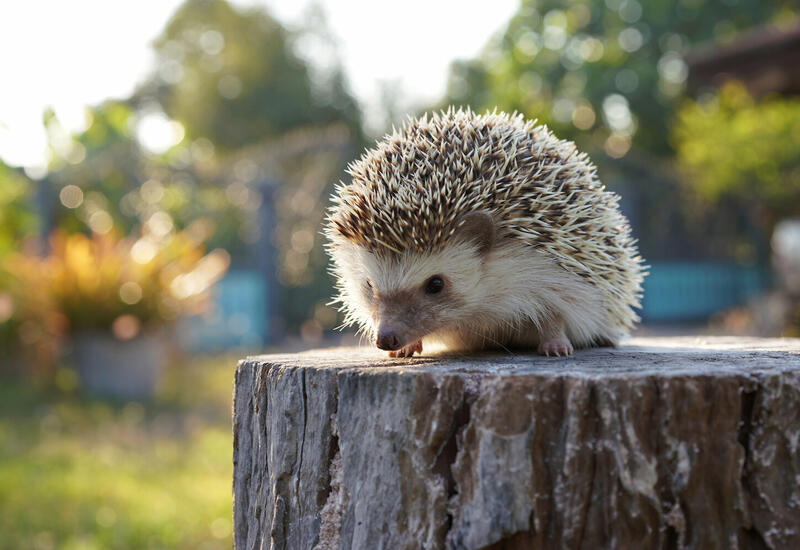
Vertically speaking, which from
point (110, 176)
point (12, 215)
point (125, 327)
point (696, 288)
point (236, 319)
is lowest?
point (236, 319)

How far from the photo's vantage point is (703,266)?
16250 millimetres

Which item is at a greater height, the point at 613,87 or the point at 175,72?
the point at 175,72

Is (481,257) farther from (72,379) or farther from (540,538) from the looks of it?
(72,379)

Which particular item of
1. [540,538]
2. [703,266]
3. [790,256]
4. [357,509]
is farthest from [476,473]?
[703,266]

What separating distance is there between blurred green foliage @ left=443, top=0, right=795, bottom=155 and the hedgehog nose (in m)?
16.9

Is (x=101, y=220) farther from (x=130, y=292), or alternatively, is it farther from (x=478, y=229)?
(x=478, y=229)

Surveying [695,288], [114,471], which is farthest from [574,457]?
[695,288]

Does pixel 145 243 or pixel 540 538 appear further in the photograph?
pixel 145 243

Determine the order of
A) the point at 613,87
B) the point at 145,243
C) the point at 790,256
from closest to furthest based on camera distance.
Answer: the point at 145,243, the point at 790,256, the point at 613,87

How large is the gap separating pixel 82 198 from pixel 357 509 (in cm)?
1174

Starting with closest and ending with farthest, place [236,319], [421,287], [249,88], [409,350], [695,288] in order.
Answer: [421,287]
[409,350]
[236,319]
[695,288]
[249,88]

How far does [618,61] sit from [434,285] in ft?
62.7

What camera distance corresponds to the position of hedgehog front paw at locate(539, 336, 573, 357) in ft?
8.36

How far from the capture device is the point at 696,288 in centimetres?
1614
